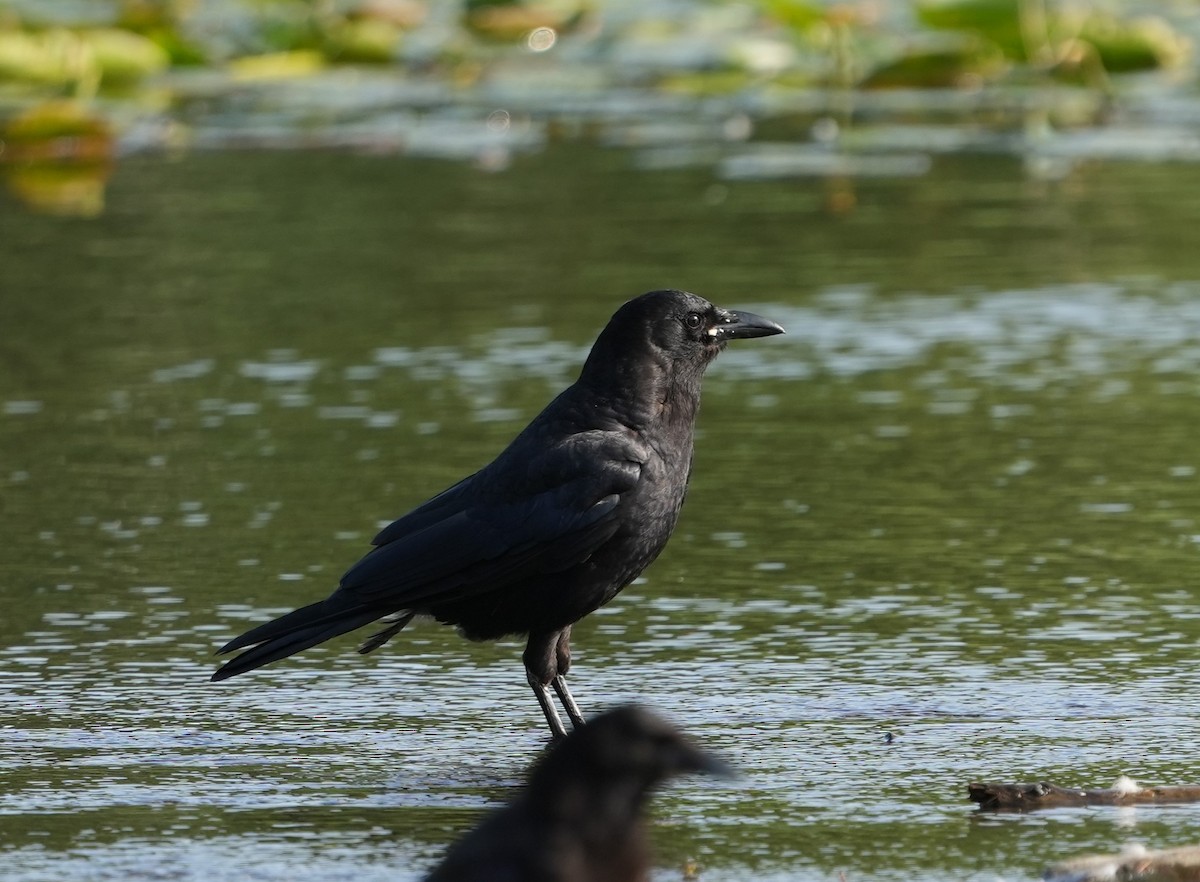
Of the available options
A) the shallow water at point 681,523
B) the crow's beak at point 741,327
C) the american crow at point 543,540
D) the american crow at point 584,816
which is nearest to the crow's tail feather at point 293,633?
the american crow at point 543,540

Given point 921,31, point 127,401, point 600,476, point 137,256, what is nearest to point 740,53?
point 921,31

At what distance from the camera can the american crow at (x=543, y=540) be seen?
16.5ft

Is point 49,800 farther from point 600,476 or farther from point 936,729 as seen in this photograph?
point 936,729

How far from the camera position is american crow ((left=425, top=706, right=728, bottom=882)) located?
3.21m

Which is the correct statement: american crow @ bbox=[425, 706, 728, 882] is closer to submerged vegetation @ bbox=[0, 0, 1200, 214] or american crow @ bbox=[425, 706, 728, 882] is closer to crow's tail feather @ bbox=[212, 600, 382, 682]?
crow's tail feather @ bbox=[212, 600, 382, 682]

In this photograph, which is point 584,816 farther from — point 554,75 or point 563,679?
point 554,75

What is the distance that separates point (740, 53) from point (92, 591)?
923 centimetres

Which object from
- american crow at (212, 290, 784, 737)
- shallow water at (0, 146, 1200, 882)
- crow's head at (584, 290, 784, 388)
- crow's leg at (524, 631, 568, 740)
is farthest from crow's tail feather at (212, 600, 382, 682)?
crow's head at (584, 290, 784, 388)

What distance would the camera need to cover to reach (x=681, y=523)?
22.1 ft

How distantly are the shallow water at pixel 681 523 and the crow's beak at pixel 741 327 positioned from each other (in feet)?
2.29

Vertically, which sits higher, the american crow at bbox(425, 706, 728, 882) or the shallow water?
the american crow at bbox(425, 706, 728, 882)

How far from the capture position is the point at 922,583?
607 centimetres

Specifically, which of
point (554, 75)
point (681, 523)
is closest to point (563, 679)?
point (681, 523)

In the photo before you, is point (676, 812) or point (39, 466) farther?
point (39, 466)
